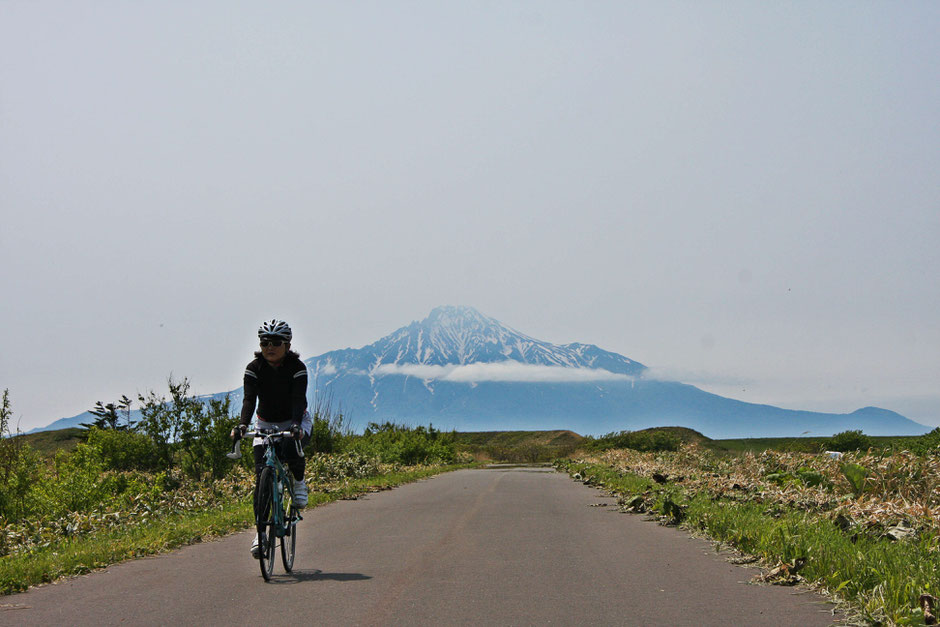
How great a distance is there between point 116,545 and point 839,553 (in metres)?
7.98

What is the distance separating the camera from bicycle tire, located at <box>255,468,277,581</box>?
25.4 ft

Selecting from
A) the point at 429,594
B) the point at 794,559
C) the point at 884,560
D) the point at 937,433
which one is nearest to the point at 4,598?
the point at 429,594

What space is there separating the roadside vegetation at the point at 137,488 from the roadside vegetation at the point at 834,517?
278 inches

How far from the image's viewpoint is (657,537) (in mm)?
→ 10914

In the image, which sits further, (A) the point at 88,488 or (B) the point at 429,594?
(A) the point at 88,488

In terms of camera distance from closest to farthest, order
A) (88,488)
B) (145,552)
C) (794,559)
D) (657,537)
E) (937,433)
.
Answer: (794,559)
(145,552)
(657,537)
(88,488)
(937,433)

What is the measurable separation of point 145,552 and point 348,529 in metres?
3.23

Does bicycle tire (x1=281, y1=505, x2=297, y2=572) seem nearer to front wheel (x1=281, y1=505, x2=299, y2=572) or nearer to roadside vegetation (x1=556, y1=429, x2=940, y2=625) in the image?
front wheel (x1=281, y1=505, x2=299, y2=572)

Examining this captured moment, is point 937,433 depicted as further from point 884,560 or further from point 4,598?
point 4,598

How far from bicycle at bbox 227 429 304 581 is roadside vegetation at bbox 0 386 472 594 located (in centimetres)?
225

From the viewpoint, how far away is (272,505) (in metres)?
8.12

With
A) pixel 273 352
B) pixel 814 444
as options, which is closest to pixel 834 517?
pixel 273 352

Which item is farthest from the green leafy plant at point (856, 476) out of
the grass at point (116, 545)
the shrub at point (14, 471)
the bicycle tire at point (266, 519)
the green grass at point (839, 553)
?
the shrub at point (14, 471)

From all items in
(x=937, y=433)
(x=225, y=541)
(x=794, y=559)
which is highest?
(x=937, y=433)
